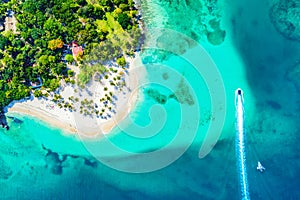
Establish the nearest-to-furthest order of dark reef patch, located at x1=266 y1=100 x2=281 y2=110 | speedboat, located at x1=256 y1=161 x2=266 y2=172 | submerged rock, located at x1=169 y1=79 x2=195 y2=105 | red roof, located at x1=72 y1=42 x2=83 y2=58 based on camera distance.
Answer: speedboat, located at x1=256 y1=161 x2=266 y2=172 → dark reef patch, located at x1=266 y1=100 x2=281 y2=110 → submerged rock, located at x1=169 y1=79 x2=195 y2=105 → red roof, located at x1=72 y1=42 x2=83 y2=58

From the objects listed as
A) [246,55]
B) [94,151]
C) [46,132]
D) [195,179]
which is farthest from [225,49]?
[46,132]

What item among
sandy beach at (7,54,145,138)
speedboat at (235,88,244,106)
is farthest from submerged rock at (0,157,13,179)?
speedboat at (235,88,244,106)

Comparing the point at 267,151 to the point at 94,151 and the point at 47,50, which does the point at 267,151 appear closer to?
the point at 94,151

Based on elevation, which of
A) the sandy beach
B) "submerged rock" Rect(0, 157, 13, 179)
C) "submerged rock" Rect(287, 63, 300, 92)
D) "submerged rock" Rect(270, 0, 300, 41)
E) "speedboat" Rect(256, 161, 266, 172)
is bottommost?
"submerged rock" Rect(0, 157, 13, 179)

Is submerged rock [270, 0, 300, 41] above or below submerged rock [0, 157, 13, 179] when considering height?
above

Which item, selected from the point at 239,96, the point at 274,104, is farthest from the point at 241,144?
the point at 274,104

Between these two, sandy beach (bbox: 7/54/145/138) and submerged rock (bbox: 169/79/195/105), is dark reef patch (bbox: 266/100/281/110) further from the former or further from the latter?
sandy beach (bbox: 7/54/145/138)

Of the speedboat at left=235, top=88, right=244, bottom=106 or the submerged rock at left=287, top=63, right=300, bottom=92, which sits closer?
the submerged rock at left=287, top=63, right=300, bottom=92
